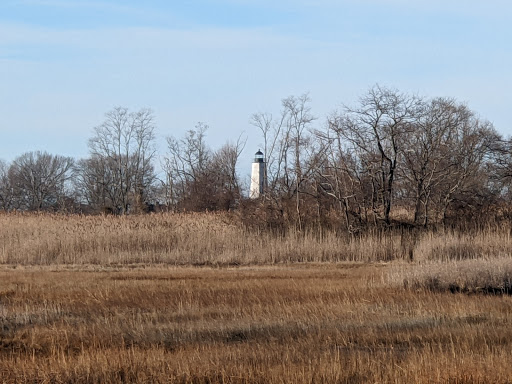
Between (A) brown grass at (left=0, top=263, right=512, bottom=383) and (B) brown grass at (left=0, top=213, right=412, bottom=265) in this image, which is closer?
(A) brown grass at (left=0, top=263, right=512, bottom=383)

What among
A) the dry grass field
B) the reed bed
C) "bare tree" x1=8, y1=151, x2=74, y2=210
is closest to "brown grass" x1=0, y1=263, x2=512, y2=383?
the dry grass field

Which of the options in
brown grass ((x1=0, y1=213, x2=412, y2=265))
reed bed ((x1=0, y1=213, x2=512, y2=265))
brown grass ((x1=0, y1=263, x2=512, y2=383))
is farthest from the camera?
brown grass ((x1=0, y1=213, x2=412, y2=265))

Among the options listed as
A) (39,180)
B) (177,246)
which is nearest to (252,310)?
(177,246)

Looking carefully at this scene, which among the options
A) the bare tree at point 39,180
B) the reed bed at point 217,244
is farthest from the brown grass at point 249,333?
the bare tree at point 39,180

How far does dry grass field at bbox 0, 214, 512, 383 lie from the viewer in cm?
858

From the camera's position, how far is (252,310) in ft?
43.8

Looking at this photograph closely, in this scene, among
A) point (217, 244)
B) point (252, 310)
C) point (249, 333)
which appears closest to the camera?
point (249, 333)

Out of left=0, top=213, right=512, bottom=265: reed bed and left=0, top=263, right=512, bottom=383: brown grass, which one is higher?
left=0, top=213, right=512, bottom=265: reed bed

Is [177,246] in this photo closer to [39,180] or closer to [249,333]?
A: [249,333]

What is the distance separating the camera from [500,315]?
507 inches

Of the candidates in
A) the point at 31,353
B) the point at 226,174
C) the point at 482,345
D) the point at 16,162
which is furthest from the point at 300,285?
the point at 16,162

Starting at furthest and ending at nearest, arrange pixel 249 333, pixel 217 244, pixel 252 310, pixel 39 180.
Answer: pixel 39 180 < pixel 217 244 < pixel 252 310 < pixel 249 333

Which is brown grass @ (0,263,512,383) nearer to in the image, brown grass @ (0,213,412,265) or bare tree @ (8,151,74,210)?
brown grass @ (0,213,412,265)

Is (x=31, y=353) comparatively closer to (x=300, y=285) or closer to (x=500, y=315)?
(x=500, y=315)
